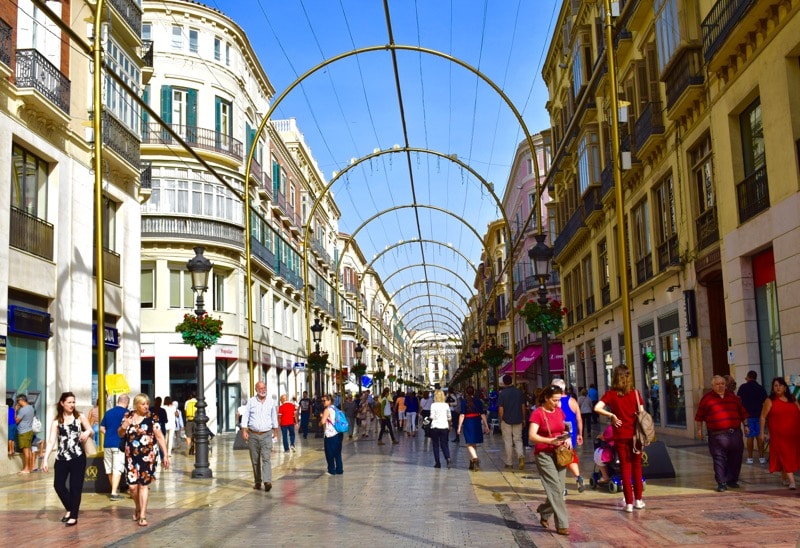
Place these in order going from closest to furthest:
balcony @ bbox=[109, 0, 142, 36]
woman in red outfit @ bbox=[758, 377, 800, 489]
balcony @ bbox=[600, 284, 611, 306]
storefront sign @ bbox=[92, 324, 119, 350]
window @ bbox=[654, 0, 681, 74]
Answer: woman in red outfit @ bbox=[758, 377, 800, 489] → window @ bbox=[654, 0, 681, 74] → storefront sign @ bbox=[92, 324, 119, 350] → balcony @ bbox=[109, 0, 142, 36] → balcony @ bbox=[600, 284, 611, 306]

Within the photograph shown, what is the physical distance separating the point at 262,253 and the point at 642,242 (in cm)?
2082

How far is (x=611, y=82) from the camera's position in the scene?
15227 millimetres

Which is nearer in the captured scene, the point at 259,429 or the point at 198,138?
the point at 259,429

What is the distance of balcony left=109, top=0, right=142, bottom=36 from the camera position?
25.9 metres

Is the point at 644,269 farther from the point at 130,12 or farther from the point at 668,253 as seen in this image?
the point at 130,12

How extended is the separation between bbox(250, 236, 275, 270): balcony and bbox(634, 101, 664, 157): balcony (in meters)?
20.0

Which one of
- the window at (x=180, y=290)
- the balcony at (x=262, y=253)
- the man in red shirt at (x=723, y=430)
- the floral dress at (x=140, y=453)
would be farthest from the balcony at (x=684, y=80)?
the balcony at (x=262, y=253)

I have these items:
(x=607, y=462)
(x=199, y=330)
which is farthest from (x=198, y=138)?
(x=607, y=462)

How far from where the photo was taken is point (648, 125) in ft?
81.4

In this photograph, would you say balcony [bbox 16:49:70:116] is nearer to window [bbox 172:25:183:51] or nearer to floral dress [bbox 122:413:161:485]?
floral dress [bbox 122:413:161:485]

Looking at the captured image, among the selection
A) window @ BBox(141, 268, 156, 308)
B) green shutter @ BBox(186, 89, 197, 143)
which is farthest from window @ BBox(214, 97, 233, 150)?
window @ BBox(141, 268, 156, 308)

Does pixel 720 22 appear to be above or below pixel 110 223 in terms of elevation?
above

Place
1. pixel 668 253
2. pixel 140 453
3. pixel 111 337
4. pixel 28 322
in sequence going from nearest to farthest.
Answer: pixel 140 453
pixel 28 322
pixel 668 253
pixel 111 337

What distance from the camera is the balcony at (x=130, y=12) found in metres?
25.9
